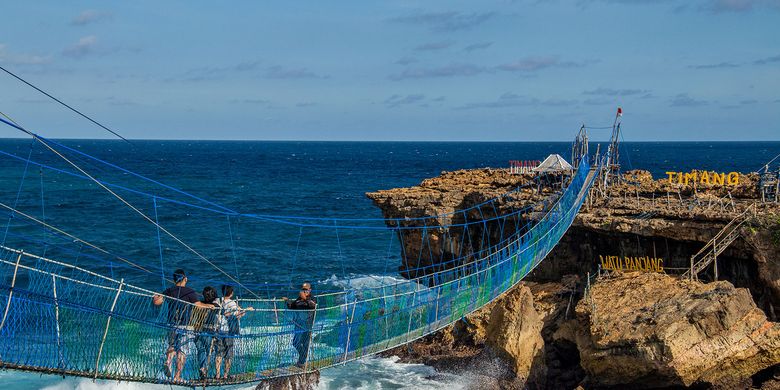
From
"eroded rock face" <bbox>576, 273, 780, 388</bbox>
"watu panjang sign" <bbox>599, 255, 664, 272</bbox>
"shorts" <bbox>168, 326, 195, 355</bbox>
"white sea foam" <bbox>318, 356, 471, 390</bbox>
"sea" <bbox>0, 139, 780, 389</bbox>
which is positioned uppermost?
"shorts" <bbox>168, 326, 195, 355</bbox>

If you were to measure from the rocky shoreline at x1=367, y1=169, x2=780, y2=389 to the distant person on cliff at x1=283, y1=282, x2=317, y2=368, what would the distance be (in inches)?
223

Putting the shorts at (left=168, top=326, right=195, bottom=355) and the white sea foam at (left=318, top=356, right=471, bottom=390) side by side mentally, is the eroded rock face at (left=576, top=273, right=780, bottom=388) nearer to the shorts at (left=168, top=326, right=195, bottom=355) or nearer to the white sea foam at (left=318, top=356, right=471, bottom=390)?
the white sea foam at (left=318, top=356, right=471, bottom=390)

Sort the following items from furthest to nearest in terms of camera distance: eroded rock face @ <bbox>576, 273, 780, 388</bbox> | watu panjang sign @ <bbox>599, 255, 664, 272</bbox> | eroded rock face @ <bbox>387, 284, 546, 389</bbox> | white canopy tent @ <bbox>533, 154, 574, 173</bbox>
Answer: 1. white canopy tent @ <bbox>533, 154, 574, 173</bbox>
2. watu panjang sign @ <bbox>599, 255, 664, 272</bbox>
3. eroded rock face @ <bbox>387, 284, 546, 389</bbox>
4. eroded rock face @ <bbox>576, 273, 780, 388</bbox>

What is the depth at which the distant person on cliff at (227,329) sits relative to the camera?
1164 centimetres

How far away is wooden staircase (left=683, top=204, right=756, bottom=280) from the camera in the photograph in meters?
18.0

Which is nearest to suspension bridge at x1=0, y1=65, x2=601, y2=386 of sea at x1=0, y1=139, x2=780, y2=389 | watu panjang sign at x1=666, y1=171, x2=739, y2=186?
sea at x1=0, y1=139, x2=780, y2=389

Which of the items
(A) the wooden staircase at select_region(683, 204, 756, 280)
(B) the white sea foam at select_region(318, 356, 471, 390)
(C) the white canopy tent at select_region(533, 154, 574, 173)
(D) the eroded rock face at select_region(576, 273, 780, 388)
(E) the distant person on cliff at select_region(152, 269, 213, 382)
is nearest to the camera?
(E) the distant person on cliff at select_region(152, 269, 213, 382)

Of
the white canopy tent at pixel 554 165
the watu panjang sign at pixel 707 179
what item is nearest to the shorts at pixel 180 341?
the watu panjang sign at pixel 707 179

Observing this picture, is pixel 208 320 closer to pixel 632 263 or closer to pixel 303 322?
pixel 303 322

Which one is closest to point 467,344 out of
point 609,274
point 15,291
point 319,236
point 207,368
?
point 609,274

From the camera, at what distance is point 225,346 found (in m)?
11.9

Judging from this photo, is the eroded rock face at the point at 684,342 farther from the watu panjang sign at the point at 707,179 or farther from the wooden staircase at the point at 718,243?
the watu panjang sign at the point at 707,179

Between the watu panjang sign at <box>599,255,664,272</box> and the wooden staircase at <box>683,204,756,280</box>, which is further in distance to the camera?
the watu panjang sign at <box>599,255,664,272</box>

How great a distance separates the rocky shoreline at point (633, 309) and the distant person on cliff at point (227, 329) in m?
7.13
